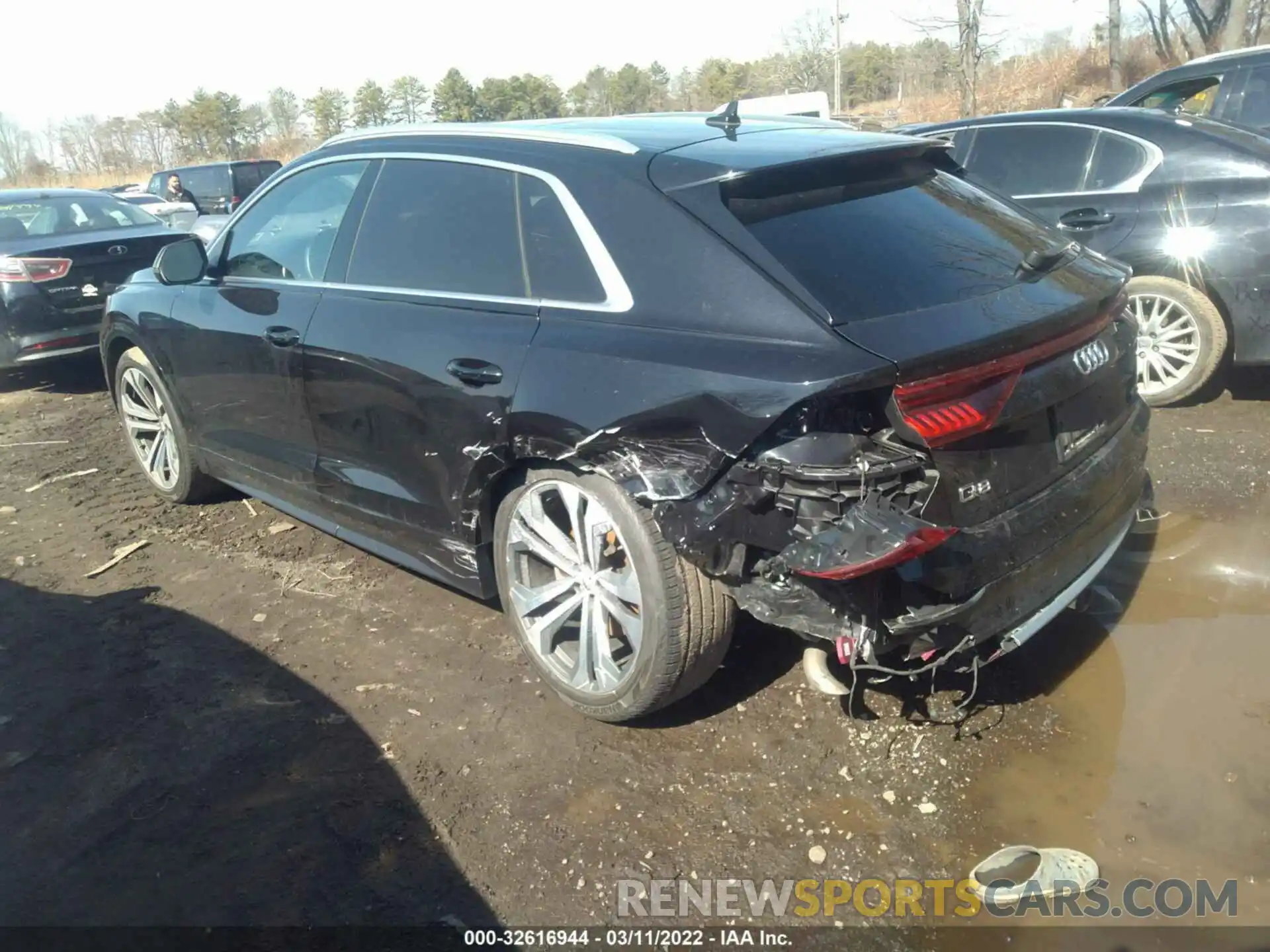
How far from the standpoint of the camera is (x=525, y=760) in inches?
124

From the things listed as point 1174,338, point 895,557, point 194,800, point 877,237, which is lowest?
point 194,800

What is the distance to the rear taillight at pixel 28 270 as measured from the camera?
7.78 meters

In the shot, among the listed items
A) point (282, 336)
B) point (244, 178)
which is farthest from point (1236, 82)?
point (244, 178)

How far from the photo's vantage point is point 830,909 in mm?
2512

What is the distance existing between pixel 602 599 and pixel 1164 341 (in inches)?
167

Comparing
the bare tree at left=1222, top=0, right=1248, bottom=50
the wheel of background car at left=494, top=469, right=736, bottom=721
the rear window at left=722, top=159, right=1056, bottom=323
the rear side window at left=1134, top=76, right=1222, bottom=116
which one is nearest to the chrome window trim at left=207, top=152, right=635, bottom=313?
the rear window at left=722, top=159, right=1056, bottom=323

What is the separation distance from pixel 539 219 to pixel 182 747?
6.90 ft

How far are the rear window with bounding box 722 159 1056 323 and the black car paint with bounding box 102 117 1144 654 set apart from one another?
10 cm

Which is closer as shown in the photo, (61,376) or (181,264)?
(181,264)

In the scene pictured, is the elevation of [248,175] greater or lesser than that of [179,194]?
greater

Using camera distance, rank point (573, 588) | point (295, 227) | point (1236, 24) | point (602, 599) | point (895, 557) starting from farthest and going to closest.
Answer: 1. point (1236, 24)
2. point (295, 227)
3. point (573, 588)
4. point (602, 599)
5. point (895, 557)

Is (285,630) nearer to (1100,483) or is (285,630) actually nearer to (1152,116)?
(1100,483)

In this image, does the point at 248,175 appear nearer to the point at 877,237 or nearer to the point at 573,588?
the point at 573,588

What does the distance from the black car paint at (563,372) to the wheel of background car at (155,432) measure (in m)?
0.72
